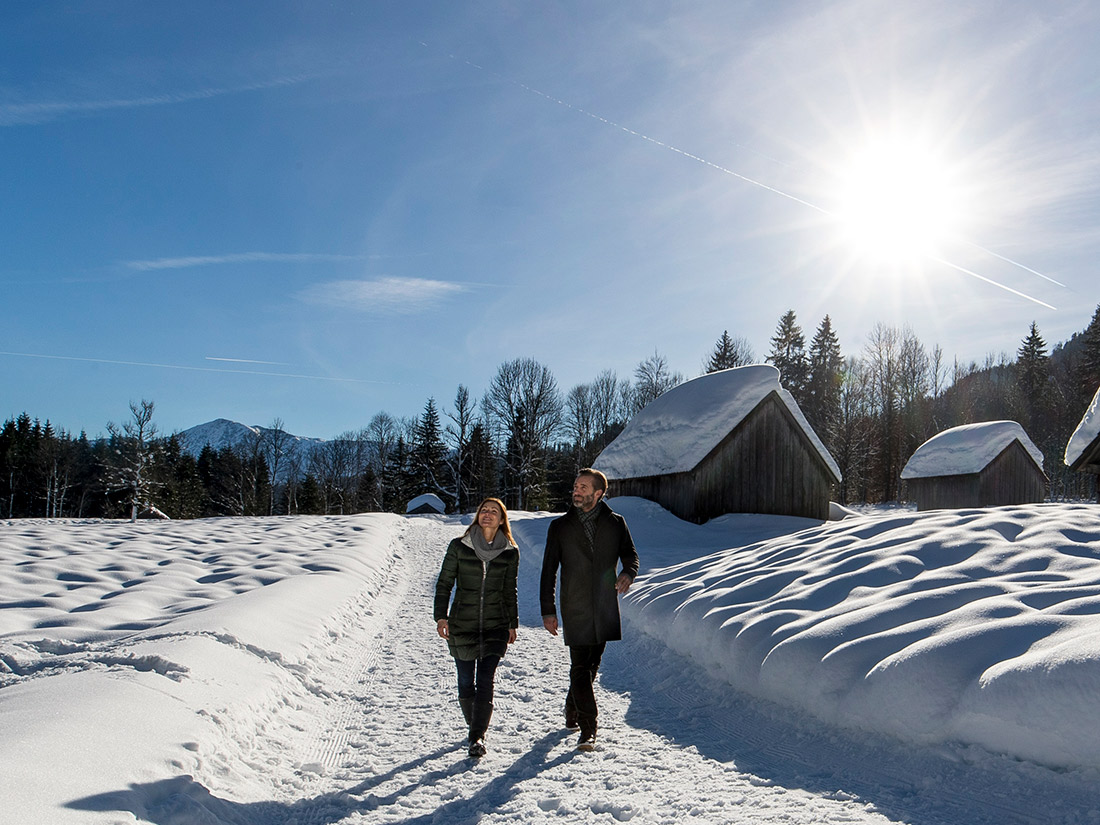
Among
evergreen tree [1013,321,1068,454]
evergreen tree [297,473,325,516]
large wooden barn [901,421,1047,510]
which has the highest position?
evergreen tree [1013,321,1068,454]

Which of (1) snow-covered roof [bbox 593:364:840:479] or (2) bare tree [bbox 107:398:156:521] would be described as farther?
(2) bare tree [bbox 107:398:156:521]

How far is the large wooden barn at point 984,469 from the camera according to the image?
25.9 metres

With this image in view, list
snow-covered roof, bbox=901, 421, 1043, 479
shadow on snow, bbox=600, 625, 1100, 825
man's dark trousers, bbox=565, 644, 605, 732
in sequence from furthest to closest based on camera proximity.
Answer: snow-covered roof, bbox=901, 421, 1043, 479, man's dark trousers, bbox=565, 644, 605, 732, shadow on snow, bbox=600, 625, 1100, 825

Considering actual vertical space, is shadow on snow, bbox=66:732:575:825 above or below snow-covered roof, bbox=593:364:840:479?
below

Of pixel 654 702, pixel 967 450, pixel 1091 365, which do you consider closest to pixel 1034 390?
pixel 1091 365

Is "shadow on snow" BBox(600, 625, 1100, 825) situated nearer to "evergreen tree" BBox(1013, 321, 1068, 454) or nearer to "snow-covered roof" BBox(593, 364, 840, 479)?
"snow-covered roof" BBox(593, 364, 840, 479)

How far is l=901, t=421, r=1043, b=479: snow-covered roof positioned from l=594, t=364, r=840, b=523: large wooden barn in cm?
1093

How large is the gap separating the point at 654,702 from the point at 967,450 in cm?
2750

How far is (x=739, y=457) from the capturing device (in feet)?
61.1

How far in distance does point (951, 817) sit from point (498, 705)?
3376mm

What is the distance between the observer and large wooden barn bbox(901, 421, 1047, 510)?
2594 cm

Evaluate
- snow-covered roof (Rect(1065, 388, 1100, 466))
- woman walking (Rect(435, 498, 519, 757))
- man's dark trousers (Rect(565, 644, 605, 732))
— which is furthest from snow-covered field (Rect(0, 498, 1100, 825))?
snow-covered roof (Rect(1065, 388, 1100, 466))

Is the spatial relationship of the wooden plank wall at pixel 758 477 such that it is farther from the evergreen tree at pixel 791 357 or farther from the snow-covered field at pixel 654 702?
the evergreen tree at pixel 791 357

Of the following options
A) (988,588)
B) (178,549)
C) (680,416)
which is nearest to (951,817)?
(988,588)
